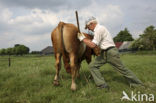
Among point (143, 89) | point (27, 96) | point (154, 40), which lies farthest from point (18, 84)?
point (154, 40)

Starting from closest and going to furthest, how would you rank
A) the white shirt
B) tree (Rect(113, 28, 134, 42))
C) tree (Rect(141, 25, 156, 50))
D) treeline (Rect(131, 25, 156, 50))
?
1. the white shirt
2. tree (Rect(141, 25, 156, 50))
3. treeline (Rect(131, 25, 156, 50))
4. tree (Rect(113, 28, 134, 42))

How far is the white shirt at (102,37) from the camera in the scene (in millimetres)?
3928

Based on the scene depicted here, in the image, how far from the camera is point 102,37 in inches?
161

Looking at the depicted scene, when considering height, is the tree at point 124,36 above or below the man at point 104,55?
above

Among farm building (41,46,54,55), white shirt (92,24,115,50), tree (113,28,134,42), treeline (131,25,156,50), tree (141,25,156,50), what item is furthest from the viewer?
tree (113,28,134,42)

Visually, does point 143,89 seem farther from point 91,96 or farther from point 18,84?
point 18,84

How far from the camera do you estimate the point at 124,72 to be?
406 cm

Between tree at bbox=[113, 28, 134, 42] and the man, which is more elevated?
tree at bbox=[113, 28, 134, 42]

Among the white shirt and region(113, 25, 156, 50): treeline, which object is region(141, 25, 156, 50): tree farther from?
the white shirt

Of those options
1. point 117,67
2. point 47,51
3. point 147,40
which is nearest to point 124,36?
point 147,40

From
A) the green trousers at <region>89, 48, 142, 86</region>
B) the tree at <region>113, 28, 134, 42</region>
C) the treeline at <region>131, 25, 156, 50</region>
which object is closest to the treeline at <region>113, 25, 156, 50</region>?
the treeline at <region>131, 25, 156, 50</region>

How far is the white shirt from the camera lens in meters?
3.93

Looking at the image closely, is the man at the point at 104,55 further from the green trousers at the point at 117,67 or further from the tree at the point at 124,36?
the tree at the point at 124,36

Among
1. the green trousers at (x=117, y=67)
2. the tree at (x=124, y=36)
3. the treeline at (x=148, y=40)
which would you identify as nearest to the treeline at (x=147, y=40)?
the treeline at (x=148, y=40)
